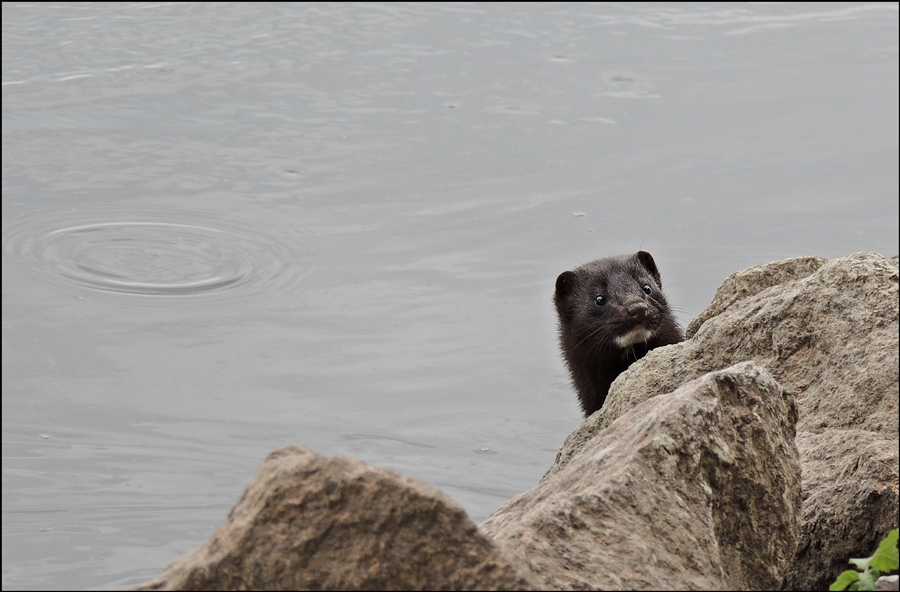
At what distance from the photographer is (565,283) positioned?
722 centimetres

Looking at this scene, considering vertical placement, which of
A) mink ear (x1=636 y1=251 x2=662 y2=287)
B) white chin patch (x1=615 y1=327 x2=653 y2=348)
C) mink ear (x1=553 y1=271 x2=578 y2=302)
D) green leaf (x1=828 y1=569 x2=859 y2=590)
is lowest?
white chin patch (x1=615 y1=327 x2=653 y2=348)

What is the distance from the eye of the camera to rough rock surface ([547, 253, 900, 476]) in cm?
398

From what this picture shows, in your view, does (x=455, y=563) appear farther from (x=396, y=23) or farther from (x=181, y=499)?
(x=396, y=23)

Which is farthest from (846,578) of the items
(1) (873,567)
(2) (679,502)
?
(2) (679,502)

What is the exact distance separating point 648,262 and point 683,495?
159 inches

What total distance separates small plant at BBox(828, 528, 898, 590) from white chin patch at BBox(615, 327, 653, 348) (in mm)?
3637

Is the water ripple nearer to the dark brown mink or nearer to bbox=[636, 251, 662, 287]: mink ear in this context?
the dark brown mink

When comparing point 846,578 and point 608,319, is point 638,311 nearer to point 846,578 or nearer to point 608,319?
point 608,319

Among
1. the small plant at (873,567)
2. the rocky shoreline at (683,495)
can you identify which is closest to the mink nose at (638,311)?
the rocky shoreline at (683,495)

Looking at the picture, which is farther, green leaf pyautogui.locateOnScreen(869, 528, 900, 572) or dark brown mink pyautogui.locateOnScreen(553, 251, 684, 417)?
dark brown mink pyautogui.locateOnScreen(553, 251, 684, 417)

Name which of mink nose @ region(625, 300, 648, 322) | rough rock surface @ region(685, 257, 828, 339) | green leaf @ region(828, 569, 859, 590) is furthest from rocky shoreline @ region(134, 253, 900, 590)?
mink nose @ region(625, 300, 648, 322)

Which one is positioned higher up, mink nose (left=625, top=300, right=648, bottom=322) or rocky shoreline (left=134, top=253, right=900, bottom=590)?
rocky shoreline (left=134, top=253, right=900, bottom=590)

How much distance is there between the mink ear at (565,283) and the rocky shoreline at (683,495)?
7.19 ft

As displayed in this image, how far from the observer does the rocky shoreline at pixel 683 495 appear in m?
2.62
